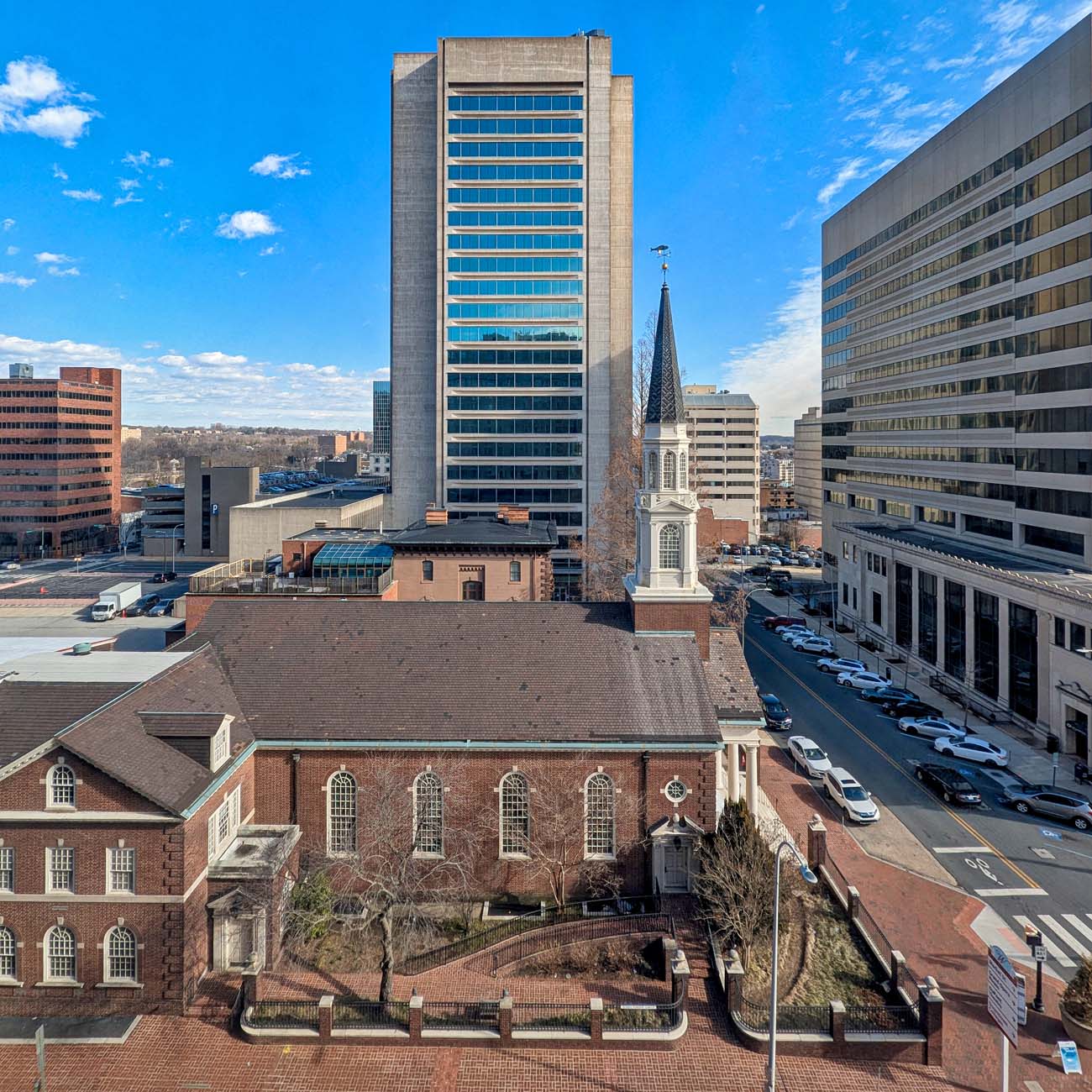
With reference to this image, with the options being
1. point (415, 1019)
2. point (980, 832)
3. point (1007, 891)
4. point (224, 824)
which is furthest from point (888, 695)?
point (224, 824)

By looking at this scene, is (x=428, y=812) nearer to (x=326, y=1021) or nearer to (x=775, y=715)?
(x=326, y=1021)

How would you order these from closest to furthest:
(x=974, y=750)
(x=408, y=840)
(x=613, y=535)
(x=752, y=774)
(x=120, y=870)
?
(x=120, y=870) → (x=408, y=840) → (x=752, y=774) → (x=974, y=750) → (x=613, y=535)

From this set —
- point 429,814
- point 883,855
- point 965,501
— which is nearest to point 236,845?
point 429,814

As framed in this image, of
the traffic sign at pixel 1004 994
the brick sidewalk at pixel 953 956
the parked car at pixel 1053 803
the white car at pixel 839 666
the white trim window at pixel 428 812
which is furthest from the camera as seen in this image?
the white car at pixel 839 666

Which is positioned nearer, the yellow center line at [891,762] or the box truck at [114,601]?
the yellow center line at [891,762]

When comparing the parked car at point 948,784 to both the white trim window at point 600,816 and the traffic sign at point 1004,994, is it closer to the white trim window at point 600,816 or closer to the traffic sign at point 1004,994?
the traffic sign at point 1004,994

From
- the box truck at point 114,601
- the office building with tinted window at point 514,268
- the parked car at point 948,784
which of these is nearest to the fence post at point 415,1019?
the parked car at point 948,784

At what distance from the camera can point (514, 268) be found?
8075 centimetres

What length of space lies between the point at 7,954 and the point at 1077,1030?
29748mm

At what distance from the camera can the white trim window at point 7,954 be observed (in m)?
21.4

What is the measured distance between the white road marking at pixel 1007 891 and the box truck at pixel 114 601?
7395cm

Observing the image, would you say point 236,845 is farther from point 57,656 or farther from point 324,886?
point 57,656

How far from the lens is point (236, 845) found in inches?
977

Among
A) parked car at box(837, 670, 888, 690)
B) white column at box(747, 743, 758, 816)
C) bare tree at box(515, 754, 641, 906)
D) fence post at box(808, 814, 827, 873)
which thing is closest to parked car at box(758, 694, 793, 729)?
parked car at box(837, 670, 888, 690)
